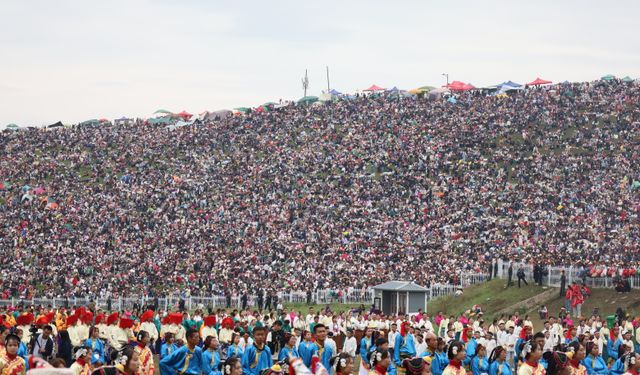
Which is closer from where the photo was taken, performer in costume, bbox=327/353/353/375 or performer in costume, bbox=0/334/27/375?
performer in costume, bbox=327/353/353/375

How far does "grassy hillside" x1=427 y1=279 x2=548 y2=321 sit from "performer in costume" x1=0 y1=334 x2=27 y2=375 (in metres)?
32.5

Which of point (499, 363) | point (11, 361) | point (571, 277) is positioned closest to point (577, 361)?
point (499, 363)

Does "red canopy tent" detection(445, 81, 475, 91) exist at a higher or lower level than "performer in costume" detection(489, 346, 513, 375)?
higher

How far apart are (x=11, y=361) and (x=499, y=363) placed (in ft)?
26.6

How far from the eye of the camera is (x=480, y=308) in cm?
4891

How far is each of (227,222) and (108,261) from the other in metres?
7.84

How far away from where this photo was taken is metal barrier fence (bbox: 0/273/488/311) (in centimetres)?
5566

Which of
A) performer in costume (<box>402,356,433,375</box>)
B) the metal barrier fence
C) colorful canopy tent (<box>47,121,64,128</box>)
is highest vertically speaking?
colorful canopy tent (<box>47,121,64,128</box>)

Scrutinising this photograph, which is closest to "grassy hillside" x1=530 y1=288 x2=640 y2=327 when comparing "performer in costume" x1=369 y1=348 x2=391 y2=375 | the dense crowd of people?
the dense crowd of people

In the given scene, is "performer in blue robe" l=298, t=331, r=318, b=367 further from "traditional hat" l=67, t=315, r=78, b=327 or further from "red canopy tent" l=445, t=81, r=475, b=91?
"red canopy tent" l=445, t=81, r=475, b=91

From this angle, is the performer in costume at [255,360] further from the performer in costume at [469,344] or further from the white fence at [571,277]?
the white fence at [571,277]

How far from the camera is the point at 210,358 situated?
62.7ft

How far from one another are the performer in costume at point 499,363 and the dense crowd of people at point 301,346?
0.06ft

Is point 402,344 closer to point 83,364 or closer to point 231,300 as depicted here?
point 83,364
